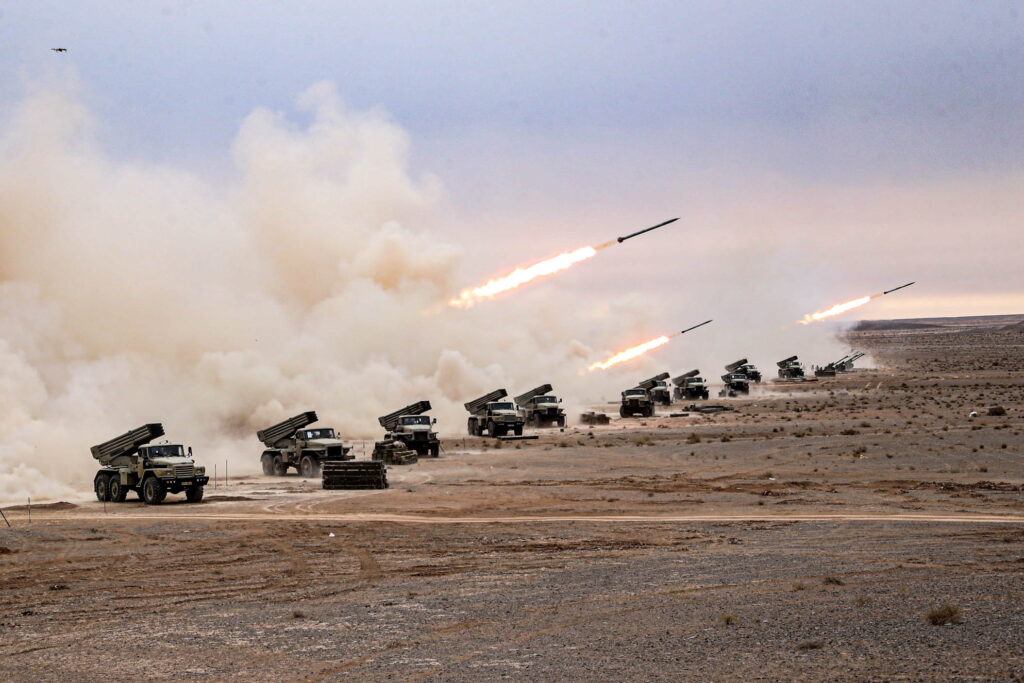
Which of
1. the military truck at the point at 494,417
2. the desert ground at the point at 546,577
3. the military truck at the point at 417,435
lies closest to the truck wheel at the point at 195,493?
the desert ground at the point at 546,577

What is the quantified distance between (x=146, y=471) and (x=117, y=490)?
1.30 m

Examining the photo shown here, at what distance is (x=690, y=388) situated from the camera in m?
93.4

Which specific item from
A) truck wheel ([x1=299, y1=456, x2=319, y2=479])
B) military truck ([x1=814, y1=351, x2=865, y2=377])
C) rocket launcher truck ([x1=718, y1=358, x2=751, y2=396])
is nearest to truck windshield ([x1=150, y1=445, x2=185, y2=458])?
truck wheel ([x1=299, y1=456, x2=319, y2=479])

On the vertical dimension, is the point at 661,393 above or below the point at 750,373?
below

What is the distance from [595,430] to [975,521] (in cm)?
3980

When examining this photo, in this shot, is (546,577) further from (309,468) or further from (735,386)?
(735,386)

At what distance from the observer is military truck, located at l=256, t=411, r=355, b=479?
4456cm

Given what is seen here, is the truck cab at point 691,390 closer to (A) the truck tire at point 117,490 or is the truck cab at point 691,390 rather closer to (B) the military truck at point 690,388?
(B) the military truck at point 690,388

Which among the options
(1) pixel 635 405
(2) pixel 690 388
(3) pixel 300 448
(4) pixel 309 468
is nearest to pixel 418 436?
(3) pixel 300 448

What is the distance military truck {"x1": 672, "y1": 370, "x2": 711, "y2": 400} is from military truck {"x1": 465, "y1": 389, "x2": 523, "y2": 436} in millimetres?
32073

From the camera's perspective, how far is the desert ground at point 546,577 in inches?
586

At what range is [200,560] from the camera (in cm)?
2375

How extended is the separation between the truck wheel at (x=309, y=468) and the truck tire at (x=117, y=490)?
9083mm

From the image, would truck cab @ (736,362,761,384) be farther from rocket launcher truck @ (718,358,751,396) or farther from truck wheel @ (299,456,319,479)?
truck wheel @ (299,456,319,479)
